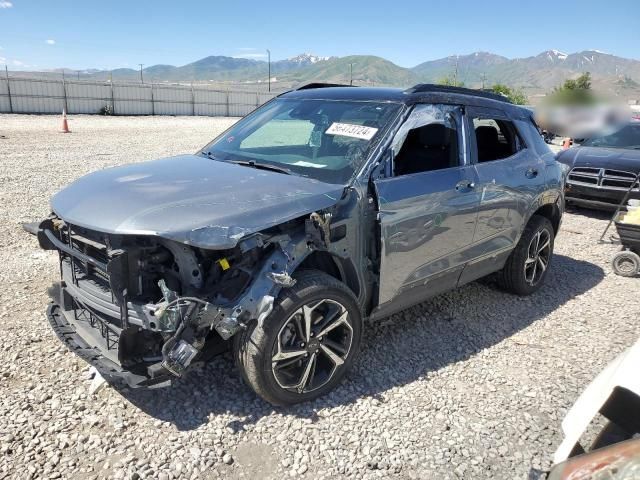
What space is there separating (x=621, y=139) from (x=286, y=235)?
9.19 m

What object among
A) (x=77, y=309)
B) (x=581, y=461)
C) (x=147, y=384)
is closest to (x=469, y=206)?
(x=581, y=461)

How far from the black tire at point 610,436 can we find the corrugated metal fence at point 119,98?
86.0 ft

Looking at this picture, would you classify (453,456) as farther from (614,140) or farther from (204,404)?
(614,140)

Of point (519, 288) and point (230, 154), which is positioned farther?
point (519, 288)

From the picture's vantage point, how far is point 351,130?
373 centimetres

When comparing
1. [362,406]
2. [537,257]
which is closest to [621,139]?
[537,257]

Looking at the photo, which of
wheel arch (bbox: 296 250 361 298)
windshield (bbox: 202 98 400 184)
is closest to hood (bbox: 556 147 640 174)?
windshield (bbox: 202 98 400 184)

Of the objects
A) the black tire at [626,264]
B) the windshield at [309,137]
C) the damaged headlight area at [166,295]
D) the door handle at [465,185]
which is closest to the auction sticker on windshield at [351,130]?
the windshield at [309,137]

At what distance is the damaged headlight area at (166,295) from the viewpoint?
2693 millimetres

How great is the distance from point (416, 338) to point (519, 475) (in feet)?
4.98

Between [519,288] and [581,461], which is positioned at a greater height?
[581,461]

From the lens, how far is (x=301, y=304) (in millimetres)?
2984

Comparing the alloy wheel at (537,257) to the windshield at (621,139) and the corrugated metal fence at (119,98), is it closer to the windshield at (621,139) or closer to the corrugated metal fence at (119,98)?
the windshield at (621,139)

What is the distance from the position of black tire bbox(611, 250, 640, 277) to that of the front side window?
3398mm
